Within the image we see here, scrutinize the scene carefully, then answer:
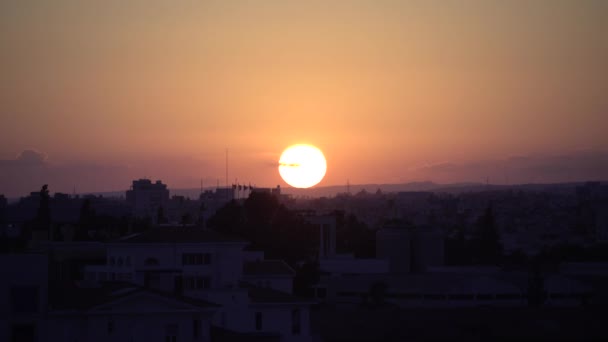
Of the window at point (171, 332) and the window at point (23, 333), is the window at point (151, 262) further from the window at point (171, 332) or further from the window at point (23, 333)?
the window at point (23, 333)

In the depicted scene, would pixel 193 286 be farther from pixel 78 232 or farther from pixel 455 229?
pixel 455 229

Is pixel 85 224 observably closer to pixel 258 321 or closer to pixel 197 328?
pixel 258 321

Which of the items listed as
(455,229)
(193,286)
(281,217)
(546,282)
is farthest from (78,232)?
(455,229)

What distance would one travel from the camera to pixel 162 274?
142 ft

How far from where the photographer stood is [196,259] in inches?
2109

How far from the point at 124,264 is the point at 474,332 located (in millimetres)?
17287

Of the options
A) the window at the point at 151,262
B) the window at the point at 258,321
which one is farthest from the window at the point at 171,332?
the window at the point at 151,262

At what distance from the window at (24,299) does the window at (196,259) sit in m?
17.0

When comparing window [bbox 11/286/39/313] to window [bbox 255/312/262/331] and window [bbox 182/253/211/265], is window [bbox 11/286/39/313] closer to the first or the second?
window [bbox 255/312/262/331]

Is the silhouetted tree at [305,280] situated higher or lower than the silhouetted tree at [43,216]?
lower

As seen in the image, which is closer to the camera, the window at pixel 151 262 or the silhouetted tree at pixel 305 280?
the window at pixel 151 262

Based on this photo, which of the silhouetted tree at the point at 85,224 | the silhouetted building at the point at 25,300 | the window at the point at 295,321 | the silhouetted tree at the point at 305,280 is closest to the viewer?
the silhouetted building at the point at 25,300

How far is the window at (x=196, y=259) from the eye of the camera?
53.2 meters

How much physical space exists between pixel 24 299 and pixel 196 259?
17.7 m
